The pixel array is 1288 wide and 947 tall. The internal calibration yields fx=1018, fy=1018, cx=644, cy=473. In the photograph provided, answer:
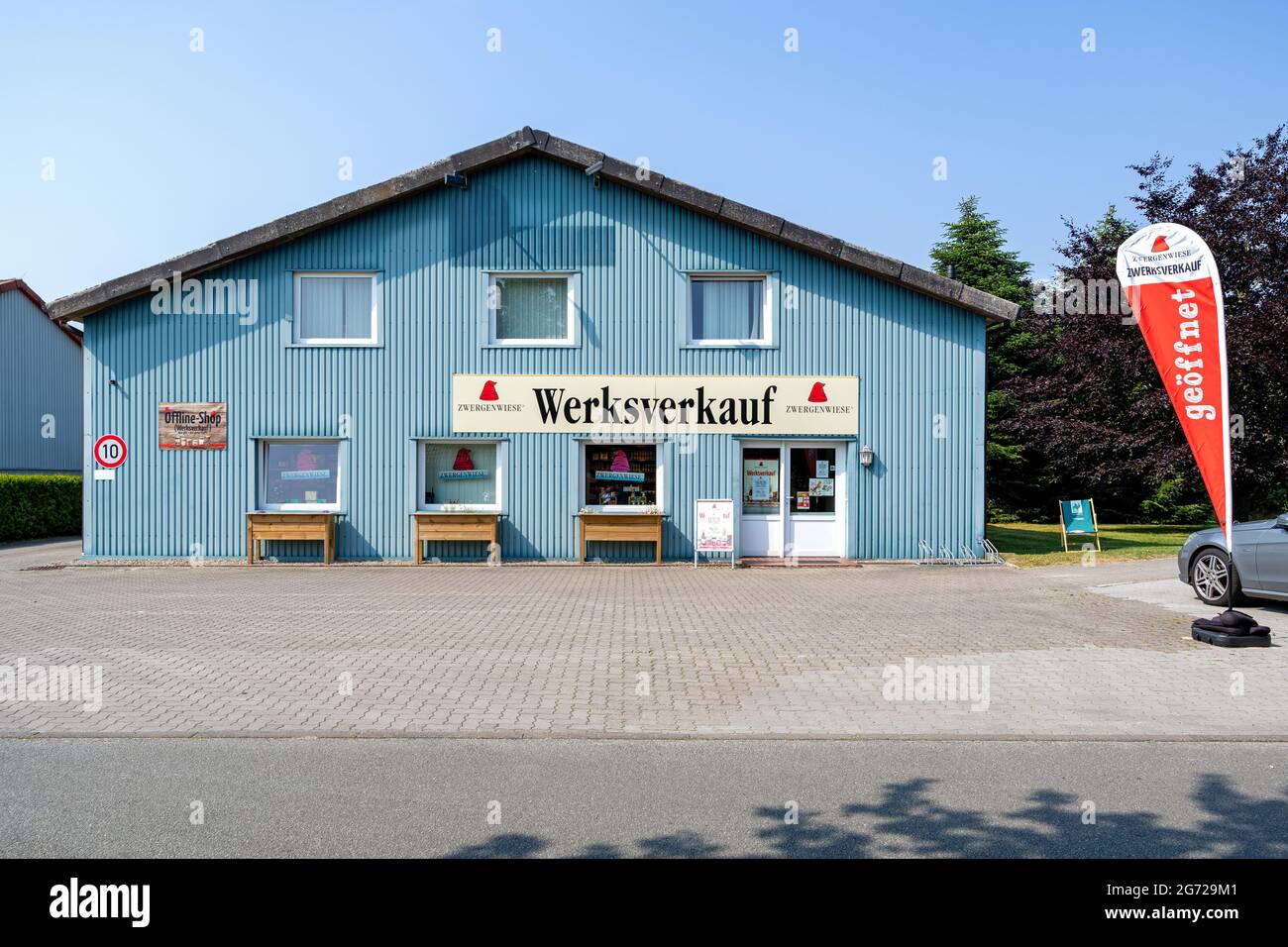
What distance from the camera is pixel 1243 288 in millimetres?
23953

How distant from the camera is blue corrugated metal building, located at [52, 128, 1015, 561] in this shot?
58.4 ft

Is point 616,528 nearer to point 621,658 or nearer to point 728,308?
point 728,308

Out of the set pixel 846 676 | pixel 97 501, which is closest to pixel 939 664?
pixel 846 676

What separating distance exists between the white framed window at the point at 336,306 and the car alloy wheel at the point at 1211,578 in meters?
13.3

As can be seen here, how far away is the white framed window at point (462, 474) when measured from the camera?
18.0 metres

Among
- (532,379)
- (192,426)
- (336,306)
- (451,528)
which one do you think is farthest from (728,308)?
(192,426)

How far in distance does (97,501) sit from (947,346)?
15.2m

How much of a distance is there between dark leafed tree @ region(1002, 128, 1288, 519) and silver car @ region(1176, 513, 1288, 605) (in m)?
12.4

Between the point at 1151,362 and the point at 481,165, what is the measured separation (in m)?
16.9

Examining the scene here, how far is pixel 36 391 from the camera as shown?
33375mm
